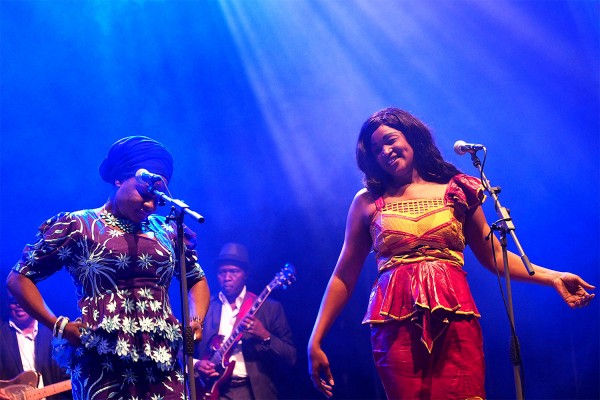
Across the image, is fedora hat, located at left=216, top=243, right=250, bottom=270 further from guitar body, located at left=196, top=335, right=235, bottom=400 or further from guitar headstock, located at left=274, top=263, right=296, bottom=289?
guitar body, located at left=196, top=335, right=235, bottom=400

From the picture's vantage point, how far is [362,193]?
3240 millimetres

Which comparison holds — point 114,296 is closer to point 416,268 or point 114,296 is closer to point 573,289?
point 416,268

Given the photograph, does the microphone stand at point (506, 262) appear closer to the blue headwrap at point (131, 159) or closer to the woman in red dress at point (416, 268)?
the woman in red dress at point (416, 268)

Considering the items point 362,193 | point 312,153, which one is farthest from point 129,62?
point 362,193

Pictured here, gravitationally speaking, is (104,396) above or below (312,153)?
below

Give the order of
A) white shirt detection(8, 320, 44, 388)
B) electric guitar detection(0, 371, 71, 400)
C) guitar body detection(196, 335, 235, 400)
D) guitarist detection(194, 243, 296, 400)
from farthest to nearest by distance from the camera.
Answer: guitarist detection(194, 243, 296, 400), guitar body detection(196, 335, 235, 400), white shirt detection(8, 320, 44, 388), electric guitar detection(0, 371, 71, 400)

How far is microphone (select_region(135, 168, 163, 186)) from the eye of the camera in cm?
304

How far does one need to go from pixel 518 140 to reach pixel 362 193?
4179 mm

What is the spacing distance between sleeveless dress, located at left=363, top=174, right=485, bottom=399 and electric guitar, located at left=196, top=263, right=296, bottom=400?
11.9 ft

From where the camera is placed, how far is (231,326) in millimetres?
6582

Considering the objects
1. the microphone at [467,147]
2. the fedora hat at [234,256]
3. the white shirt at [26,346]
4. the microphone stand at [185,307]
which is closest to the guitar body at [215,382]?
the fedora hat at [234,256]

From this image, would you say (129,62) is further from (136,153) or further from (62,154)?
(136,153)

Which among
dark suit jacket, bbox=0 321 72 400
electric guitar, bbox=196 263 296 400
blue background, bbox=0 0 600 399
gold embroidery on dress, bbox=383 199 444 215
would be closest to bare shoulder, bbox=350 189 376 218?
gold embroidery on dress, bbox=383 199 444 215

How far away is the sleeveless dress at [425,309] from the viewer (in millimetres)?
2723
